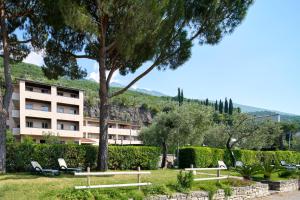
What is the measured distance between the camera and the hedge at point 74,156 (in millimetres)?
Answer: 17516

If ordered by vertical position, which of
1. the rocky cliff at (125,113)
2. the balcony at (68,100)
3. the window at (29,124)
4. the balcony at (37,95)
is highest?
the balcony at (37,95)

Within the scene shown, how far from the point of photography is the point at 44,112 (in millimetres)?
58594

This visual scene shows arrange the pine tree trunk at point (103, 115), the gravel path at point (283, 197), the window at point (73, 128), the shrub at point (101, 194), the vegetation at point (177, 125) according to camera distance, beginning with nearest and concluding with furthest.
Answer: the shrub at point (101, 194) < the gravel path at point (283, 197) < the pine tree trunk at point (103, 115) < the vegetation at point (177, 125) < the window at point (73, 128)

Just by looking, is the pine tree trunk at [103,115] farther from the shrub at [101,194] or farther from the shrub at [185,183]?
the shrub at [101,194]

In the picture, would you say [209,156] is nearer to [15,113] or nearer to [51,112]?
[15,113]

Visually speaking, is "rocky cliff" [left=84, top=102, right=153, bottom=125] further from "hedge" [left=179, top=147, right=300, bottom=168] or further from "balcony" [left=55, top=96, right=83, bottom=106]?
"hedge" [left=179, top=147, right=300, bottom=168]

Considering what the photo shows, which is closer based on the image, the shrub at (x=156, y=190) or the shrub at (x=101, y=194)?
the shrub at (x=101, y=194)

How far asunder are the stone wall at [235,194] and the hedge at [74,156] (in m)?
8.25

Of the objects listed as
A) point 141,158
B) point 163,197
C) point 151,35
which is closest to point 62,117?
point 141,158

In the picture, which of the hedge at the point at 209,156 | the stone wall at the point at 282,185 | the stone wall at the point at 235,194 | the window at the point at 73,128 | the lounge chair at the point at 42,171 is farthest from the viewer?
the window at the point at 73,128

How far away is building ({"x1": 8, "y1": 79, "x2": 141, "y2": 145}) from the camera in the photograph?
55.2 m

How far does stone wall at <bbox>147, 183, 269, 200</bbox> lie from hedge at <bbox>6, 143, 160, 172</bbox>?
8251mm

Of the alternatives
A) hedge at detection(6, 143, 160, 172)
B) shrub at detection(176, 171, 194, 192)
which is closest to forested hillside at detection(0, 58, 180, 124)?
hedge at detection(6, 143, 160, 172)

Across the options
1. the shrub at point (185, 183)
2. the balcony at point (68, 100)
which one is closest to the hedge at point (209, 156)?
the shrub at point (185, 183)
